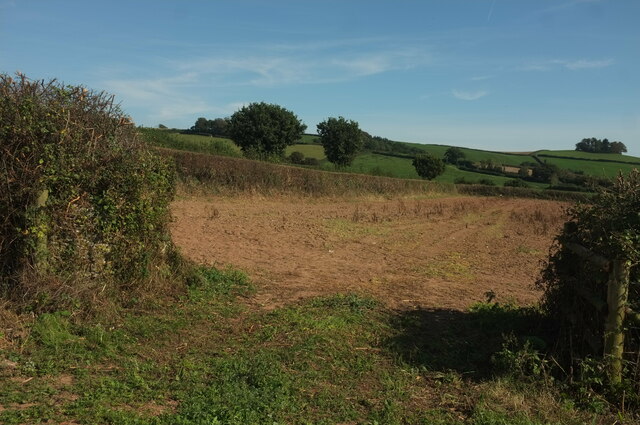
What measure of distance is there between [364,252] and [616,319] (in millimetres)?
8544

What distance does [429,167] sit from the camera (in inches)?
2234

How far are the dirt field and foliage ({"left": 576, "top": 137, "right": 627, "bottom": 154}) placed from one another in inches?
2459

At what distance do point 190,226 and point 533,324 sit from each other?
9.87 metres

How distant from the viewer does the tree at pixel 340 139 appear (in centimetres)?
5462

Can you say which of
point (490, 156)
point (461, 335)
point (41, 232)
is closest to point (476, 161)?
point (490, 156)

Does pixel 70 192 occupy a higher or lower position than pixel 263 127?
lower

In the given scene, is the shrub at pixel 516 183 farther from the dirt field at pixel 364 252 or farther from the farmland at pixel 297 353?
the farmland at pixel 297 353

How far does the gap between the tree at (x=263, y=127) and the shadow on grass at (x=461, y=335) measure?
41.9 metres

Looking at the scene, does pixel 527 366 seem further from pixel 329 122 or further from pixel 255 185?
pixel 329 122

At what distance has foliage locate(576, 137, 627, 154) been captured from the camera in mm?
72938

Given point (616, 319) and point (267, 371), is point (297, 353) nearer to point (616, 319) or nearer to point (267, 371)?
point (267, 371)

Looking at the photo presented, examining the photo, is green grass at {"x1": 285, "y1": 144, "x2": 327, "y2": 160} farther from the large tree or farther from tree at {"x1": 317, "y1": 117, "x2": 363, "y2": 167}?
the large tree

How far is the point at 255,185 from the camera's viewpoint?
24.0 m

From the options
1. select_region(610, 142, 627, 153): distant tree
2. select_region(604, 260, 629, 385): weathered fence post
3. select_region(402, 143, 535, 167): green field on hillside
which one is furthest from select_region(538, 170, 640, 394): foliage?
select_region(610, 142, 627, 153): distant tree
